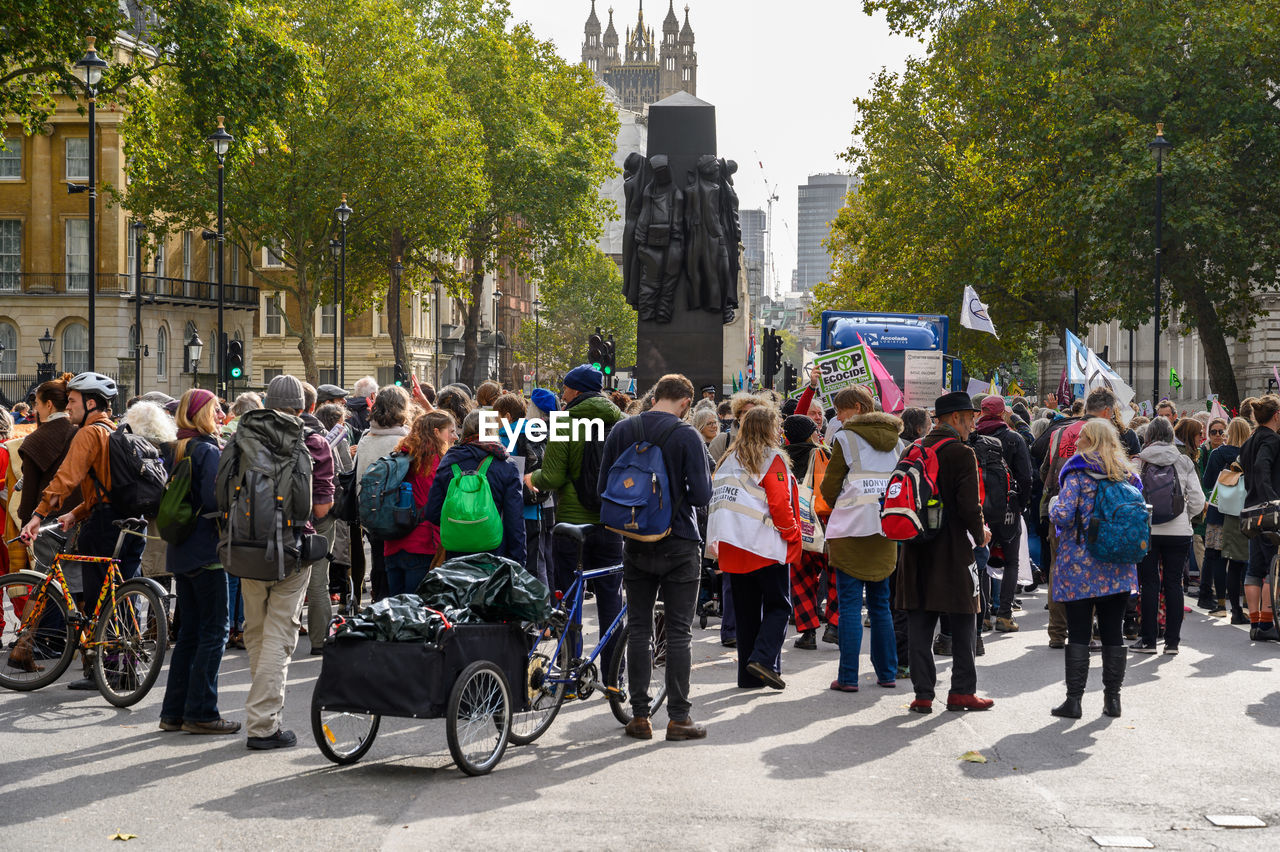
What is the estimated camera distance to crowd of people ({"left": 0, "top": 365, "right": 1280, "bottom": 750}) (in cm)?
793

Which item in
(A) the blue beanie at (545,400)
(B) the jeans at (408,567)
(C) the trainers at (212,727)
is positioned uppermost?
(A) the blue beanie at (545,400)

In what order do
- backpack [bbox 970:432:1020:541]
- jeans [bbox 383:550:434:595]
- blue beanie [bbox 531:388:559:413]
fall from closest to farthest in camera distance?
jeans [bbox 383:550:434:595], blue beanie [bbox 531:388:559:413], backpack [bbox 970:432:1020:541]

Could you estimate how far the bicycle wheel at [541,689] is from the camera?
7667 millimetres

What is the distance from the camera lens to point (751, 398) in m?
10.7

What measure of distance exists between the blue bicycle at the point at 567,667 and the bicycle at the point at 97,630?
245 centimetres

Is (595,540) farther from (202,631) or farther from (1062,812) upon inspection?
(1062,812)

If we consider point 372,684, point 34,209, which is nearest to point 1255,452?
point 372,684

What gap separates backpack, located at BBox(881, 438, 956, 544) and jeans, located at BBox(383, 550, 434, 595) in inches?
114

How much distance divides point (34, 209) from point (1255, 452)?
161 feet

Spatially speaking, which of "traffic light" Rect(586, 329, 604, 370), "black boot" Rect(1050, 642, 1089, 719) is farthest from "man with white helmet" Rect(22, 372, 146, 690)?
"traffic light" Rect(586, 329, 604, 370)

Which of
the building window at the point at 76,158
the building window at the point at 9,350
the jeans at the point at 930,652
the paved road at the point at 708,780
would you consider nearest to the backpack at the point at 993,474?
the paved road at the point at 708,780

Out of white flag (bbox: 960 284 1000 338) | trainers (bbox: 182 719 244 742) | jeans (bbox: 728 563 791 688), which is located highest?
white flag (bbox: 960 284 1000 338)

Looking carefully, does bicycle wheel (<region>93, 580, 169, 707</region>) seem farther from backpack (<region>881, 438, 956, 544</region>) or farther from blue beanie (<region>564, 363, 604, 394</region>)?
backpack (<region>881, 438, 956, 544</region>)

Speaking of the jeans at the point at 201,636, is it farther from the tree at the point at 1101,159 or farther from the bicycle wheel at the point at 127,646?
the tree at the point at 1101,159
